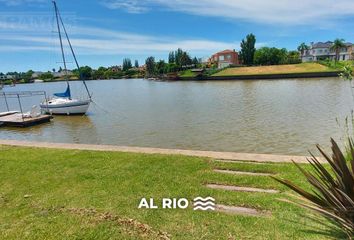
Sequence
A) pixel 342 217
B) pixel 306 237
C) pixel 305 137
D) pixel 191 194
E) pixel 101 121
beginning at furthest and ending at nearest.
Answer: pixel 101 121 < pixel 305 137 < pixel 191 194 < pixel 306 237 < pixel 342 217

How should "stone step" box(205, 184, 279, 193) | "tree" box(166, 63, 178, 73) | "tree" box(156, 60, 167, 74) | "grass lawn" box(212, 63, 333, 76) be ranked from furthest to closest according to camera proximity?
"tree" box(156, 60, 167, 74)
"tree" box(166, 63, 178, 73)
"grass lawn" box(212, 63, 333, 76)
"stone step" box(205, 184, 279, 193)

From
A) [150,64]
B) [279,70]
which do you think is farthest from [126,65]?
[279,70]

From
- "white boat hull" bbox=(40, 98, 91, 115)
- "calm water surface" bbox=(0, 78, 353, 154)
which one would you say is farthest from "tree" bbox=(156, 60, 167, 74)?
"calm water surface" bbox=(0, 78, 353, 154)

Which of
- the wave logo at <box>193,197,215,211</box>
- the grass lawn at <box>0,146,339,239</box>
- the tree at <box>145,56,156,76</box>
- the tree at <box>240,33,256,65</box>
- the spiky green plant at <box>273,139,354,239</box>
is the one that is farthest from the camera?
the tree at <box>145,56,156,76</box>

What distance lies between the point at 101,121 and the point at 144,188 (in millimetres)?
18351

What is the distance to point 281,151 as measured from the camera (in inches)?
443

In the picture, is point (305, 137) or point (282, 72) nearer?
point (305, 137)

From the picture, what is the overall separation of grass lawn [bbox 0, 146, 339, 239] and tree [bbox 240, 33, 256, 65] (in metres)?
94.7

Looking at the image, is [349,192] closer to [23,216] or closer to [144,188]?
[144,188]

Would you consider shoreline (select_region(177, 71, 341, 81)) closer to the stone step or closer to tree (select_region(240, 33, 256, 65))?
tree (select_region(240, 33, 256, 65))

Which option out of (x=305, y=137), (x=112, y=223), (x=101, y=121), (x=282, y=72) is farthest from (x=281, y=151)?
(x=282, y=72)

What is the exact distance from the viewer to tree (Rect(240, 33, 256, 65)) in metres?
94.3

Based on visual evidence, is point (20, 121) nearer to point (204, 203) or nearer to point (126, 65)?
point (204, 203)

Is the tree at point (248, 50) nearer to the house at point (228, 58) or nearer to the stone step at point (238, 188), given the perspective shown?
the house at point (228, 58)
